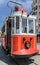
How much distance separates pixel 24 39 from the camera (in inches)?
383

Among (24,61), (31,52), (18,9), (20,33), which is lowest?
(24,61)

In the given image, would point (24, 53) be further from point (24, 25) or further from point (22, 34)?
point (24, 25)

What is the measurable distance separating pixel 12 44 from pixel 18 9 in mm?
2018

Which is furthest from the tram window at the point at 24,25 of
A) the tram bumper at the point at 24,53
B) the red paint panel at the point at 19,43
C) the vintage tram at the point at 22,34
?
the tram bumper at the point at 24,53

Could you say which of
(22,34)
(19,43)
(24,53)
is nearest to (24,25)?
(22,34)

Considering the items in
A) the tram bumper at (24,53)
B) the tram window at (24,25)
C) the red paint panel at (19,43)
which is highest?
the tram window at (24,25)

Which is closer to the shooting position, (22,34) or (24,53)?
(24,53)

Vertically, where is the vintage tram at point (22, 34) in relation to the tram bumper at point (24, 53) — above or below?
above

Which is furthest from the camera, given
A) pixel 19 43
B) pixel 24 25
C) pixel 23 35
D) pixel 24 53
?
pixel 24 25

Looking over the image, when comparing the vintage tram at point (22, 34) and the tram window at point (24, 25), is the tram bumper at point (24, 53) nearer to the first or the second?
the vintage tram at point (22, 34)

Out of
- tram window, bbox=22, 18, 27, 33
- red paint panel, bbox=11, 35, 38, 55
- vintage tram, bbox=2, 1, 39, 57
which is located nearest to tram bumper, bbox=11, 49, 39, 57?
vintage tram, bbox=2, 1, 39, 57

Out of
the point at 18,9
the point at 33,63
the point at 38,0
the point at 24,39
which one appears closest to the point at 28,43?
the point at 24,39

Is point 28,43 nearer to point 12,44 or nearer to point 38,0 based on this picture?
point 12,44

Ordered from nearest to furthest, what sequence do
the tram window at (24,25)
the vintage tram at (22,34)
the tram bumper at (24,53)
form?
the tram bumper at (24,53)
the vintage tram at (22,34)
the tram window at (24,25)
